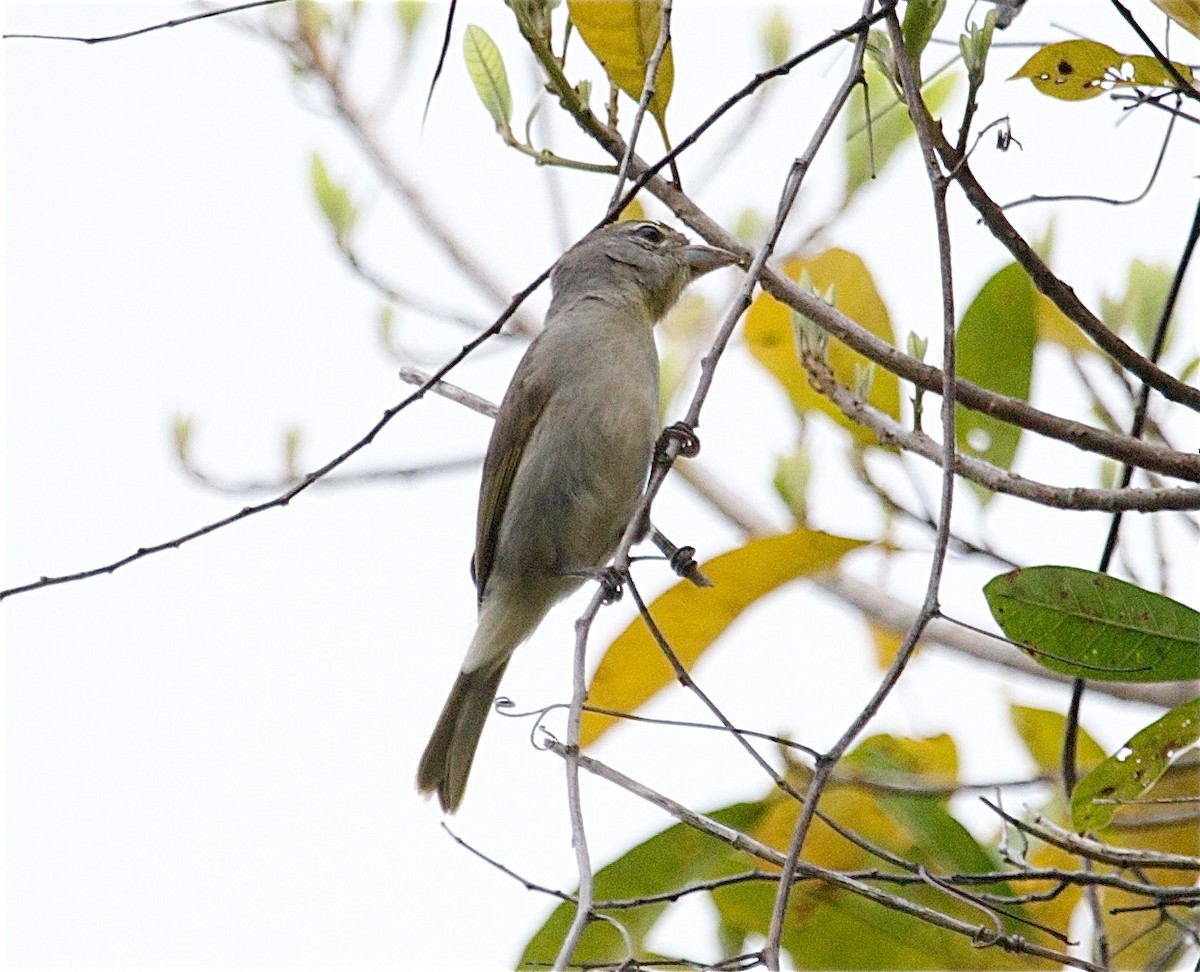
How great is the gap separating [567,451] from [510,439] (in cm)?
22

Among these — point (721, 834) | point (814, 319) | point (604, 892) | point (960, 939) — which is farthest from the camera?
point (604, 892)

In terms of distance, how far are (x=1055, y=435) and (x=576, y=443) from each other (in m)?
1.78

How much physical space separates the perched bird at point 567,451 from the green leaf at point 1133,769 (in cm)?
171

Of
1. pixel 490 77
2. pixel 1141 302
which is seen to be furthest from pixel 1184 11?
pixel 490 77

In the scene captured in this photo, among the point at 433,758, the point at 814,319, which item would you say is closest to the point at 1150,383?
the point at 814,319

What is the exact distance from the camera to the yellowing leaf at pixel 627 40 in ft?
9.28

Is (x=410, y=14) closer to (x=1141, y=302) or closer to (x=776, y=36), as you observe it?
(x=776, y=36)

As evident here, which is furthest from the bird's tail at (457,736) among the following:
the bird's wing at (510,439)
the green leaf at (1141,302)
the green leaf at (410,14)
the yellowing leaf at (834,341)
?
the green leaf at (1141,302)

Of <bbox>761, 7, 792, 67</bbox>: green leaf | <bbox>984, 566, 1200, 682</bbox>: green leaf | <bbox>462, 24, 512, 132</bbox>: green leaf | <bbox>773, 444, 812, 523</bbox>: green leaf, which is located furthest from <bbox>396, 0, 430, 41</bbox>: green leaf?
<bbox>984, 566, 1200, 682</bbox>: green leaf

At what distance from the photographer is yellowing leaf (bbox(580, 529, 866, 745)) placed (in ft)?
10.6

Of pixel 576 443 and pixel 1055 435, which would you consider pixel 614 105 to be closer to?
pixel 1055 435

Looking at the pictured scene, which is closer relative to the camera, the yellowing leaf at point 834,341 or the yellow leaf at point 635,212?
the yellowing leaf at point 834,341

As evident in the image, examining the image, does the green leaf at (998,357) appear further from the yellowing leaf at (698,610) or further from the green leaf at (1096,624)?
the green leaf at (1096,624)

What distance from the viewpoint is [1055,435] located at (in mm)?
2580
